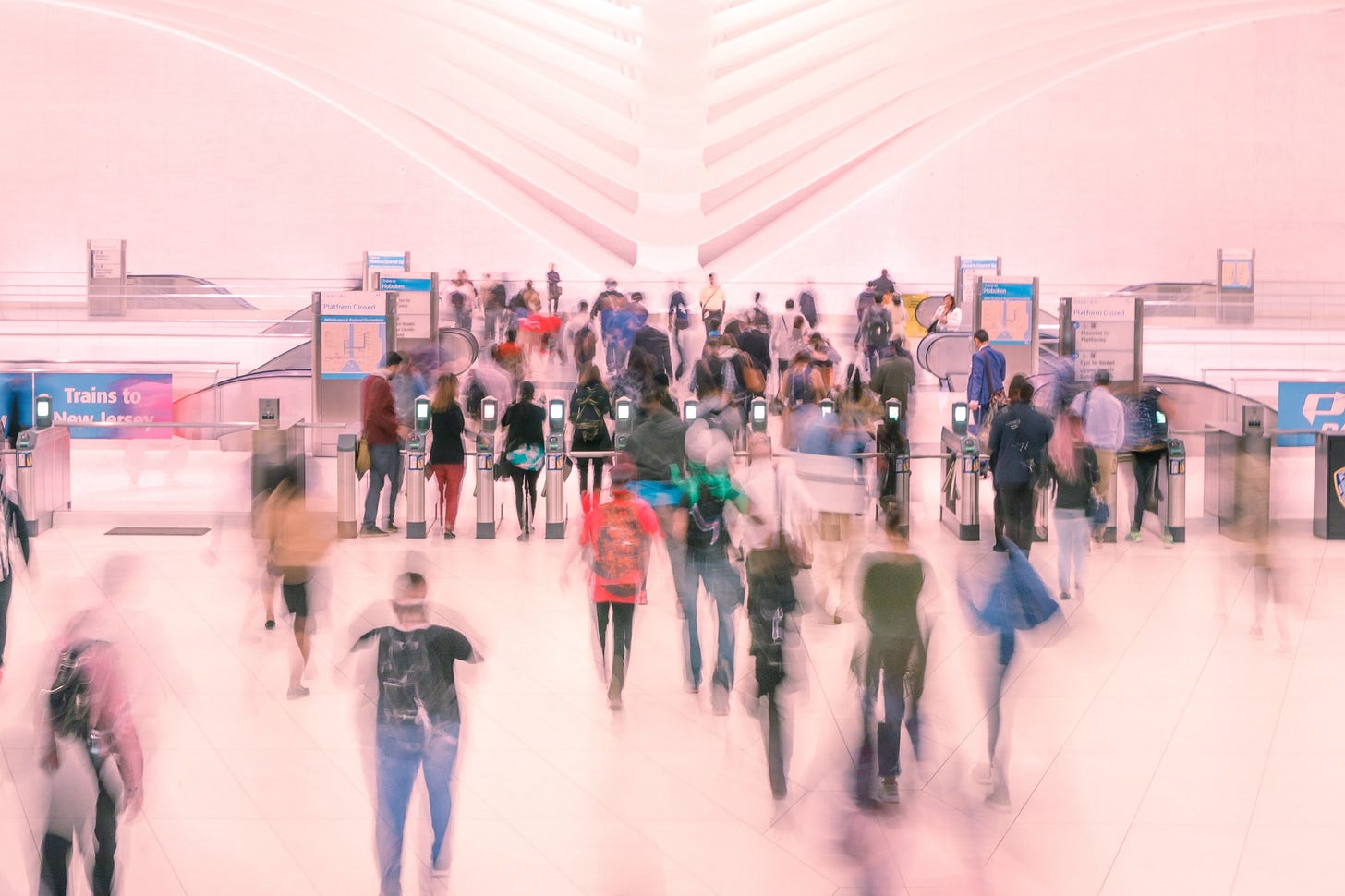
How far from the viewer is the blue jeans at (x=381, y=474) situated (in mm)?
11625

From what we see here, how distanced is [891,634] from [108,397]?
10.5 meters

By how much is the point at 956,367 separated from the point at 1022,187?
16.2 metres

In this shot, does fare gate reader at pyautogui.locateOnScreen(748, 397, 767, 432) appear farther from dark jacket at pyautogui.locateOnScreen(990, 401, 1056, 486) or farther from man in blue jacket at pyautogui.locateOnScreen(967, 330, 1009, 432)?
dark jacket at pyautogui.locateOnScreen(990, 401, 1056, 486)

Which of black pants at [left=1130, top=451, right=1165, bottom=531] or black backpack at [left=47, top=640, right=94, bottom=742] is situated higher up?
black pants at [left=1130, top=451, right=1165, bottom=531]

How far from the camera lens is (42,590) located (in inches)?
382

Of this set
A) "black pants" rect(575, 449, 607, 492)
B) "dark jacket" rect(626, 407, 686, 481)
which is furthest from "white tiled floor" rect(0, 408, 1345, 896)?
"black pants" rect(575, 449, 607, 492)

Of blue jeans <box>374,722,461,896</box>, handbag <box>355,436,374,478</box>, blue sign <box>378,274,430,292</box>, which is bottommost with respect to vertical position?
blue jeans <box>374,722,461,896</box>

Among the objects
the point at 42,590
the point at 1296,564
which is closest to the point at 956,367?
the point at 1296,564

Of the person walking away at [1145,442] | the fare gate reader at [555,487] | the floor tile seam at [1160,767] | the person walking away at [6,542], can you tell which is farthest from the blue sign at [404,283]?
the floor tile seam at [1160,767]

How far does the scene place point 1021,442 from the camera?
9.64 meters

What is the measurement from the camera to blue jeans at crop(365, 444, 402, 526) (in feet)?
38.1

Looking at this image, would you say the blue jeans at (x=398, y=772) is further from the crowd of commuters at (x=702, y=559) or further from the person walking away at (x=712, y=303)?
the person walking away at (x=712, y=303)

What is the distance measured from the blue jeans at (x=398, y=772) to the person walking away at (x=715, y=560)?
2511 millimetres

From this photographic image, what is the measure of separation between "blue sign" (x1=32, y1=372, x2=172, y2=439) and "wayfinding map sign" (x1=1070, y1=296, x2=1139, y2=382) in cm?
973
